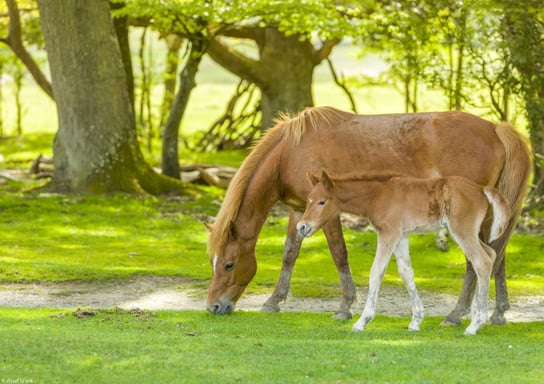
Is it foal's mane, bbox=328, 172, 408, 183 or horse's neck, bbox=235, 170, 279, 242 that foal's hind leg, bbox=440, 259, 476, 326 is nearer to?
foal's mane, bbox=328, 172, 408, 183

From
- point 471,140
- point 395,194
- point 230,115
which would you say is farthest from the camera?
point 230,115

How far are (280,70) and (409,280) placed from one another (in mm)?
16524

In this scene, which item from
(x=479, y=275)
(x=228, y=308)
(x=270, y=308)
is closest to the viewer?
(x=479, y=275)

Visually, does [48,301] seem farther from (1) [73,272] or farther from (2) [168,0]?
(2) [168,0]

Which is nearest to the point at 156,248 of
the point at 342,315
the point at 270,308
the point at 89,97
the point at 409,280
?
the point at 89,97

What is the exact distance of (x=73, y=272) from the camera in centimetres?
1452

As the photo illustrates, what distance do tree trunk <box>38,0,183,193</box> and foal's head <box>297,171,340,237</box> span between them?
11399mm

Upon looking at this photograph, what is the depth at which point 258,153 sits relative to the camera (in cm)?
1215

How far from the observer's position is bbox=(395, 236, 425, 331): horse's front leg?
34.4ft

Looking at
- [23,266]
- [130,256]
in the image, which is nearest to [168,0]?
[130,256]

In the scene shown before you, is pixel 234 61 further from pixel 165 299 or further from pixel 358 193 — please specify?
pixel 358 193

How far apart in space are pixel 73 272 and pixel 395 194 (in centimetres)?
591

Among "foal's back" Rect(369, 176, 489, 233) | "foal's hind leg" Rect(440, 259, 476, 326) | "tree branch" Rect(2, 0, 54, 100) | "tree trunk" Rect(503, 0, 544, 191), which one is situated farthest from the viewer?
"tree branch" Rect(2, 0, 54, 100)

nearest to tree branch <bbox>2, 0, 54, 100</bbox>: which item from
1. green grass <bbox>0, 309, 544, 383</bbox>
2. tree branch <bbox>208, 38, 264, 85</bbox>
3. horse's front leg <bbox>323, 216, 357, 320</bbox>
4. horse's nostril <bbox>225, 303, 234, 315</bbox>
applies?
tree branch <bbox>208, 38, 264, 85</bbox>
